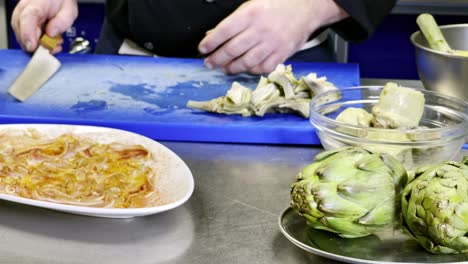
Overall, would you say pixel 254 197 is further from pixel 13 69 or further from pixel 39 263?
pixel 13 69

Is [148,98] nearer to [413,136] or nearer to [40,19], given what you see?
[40,19]

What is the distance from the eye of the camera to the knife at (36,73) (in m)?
1.25

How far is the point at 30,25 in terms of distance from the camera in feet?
4.80

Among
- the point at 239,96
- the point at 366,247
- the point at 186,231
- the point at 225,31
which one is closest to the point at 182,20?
the point at 225,31

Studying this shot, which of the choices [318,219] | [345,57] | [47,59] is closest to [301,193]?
[318,219]

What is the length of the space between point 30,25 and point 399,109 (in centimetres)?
75

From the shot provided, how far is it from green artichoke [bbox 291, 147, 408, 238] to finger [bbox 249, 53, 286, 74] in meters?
0.60

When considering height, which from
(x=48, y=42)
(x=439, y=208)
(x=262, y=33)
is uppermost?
(x=439, y=208)

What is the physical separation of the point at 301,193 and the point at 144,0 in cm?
83

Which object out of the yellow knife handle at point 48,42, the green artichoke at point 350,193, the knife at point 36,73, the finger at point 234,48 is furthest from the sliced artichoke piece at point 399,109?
the yellow knife handle at point 48,42

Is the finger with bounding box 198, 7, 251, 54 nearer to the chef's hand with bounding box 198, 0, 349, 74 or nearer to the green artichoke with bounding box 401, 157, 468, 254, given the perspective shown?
the chef's hand with bounding box 198, 0, 349, 74

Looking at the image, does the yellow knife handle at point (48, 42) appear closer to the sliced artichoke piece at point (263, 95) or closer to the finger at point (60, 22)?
the finger at point (60, 22)

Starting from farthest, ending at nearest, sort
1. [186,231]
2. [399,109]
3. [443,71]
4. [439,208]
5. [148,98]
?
[148,98], [443,71], [399,109], [186,231], [439,208]

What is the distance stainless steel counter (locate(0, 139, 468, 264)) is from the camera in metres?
0.79
